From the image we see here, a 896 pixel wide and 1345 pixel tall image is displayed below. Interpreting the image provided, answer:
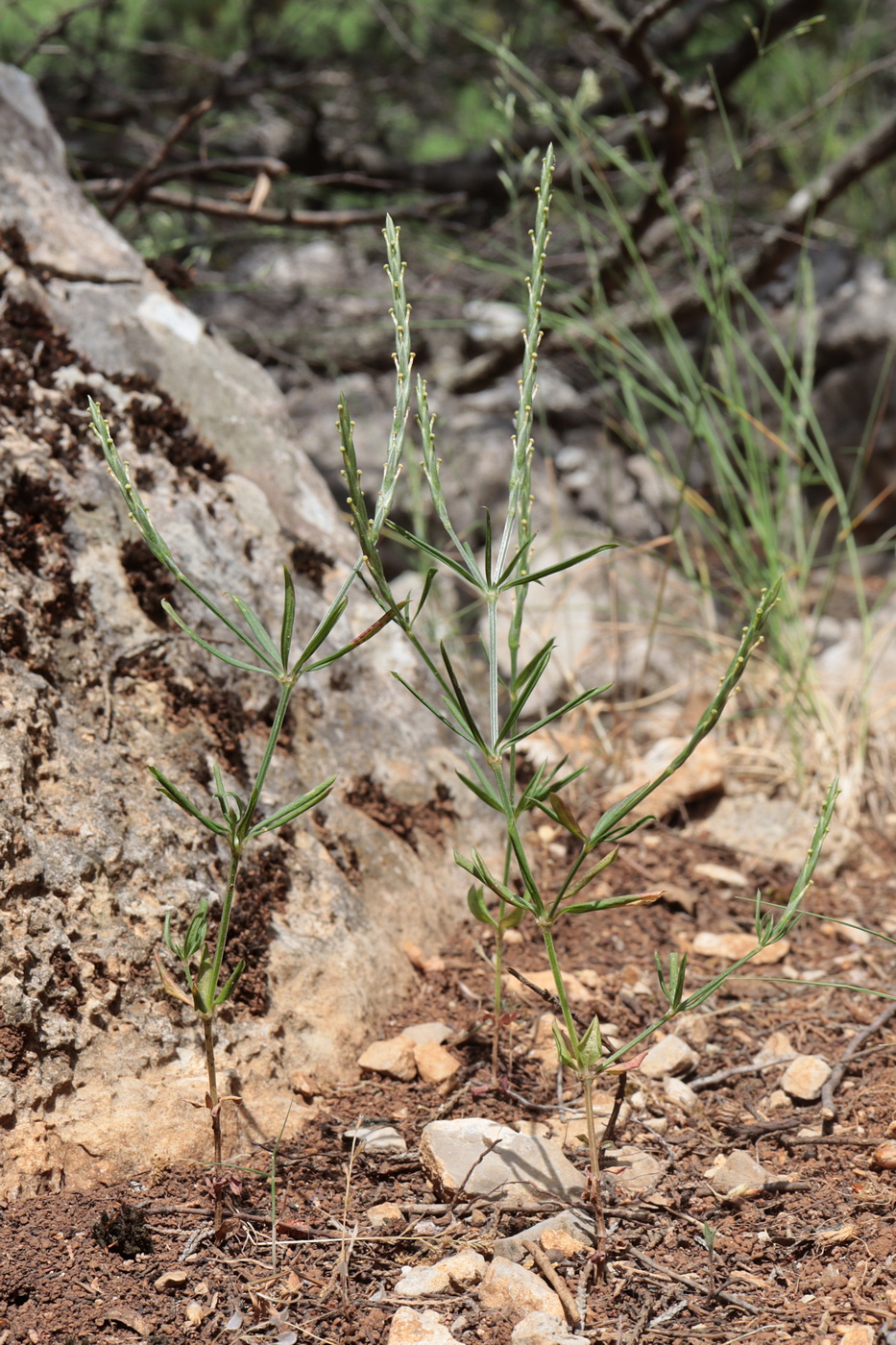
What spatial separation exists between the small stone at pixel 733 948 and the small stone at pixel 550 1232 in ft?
2.66

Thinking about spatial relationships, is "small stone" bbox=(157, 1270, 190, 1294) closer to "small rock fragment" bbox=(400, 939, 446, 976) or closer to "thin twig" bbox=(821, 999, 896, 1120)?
"small rock fragment" bbox=(400, 939, 446, 976)

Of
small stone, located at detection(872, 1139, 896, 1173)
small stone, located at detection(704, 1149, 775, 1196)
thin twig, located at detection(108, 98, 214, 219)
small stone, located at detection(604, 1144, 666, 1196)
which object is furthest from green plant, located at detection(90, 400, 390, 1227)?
thin twig, located at detection(108, 98, 214, 219)

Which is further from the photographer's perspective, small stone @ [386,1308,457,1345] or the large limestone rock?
the large limestone rock

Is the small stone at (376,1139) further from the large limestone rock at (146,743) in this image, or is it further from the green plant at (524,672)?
the green plant at (524,672)

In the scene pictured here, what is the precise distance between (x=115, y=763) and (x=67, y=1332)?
2.57 ft

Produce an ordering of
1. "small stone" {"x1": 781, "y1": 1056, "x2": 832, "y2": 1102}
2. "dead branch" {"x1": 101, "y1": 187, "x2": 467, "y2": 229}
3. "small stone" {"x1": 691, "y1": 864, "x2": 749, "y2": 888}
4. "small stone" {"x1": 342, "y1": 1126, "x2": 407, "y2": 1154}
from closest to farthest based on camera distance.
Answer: "small stone" {"x1": 342, "y1": 1126, "x2": 407, "y2": 1154}
"small stone" {"x1": 781, "y1": 1056, "x2": 832, "y2": 1102}
"small stone" {"x1": 691, "y1": 864, "x2": 749, "y2": 888}
"dead branch" {"x1": 101, "y1": 187, "x2": 467, "y2": 229}

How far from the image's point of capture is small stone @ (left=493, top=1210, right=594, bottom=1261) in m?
1.32

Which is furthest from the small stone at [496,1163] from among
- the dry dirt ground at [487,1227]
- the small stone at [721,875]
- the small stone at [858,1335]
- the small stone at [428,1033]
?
the small stone at [721,875]

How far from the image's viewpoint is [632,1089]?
65.4 inches

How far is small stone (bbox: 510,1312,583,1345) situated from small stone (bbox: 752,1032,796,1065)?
2.25 feet

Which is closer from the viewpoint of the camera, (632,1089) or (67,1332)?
(67,1332)

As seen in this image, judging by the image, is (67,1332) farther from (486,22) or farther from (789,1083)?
(486,22)

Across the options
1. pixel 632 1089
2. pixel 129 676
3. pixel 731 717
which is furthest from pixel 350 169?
pixel 632 1089

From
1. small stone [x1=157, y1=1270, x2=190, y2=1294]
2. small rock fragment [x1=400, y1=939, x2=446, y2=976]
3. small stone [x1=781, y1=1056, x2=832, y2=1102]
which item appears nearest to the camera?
small stone [x1=157, y1=1270, x2=190, y2=1294]
